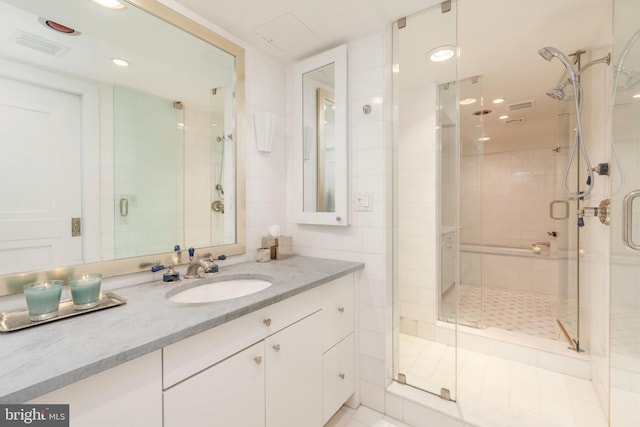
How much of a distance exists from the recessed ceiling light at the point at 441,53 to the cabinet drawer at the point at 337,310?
161cm

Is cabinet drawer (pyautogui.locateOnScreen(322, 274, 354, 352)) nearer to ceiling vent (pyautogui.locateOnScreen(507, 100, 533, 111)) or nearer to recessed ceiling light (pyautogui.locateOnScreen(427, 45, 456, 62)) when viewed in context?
recessed ceiling light (pyautogui.locateOnScreen(427, 45, 456, 62))

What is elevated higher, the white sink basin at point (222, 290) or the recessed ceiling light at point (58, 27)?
the recessed ceiling light at point (58, 27)

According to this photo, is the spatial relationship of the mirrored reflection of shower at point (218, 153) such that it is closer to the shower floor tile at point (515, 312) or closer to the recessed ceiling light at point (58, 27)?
the recessed ceiling light at point (58, 27)

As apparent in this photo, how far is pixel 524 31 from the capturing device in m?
1.73

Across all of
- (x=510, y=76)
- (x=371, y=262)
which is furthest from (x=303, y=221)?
(x=510, y=76)

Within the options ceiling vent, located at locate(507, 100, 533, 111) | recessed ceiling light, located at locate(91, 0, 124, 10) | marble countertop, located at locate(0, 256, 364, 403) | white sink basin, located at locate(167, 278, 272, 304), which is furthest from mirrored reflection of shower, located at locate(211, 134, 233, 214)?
ceiling vent, located at locate(507, 100, 533, 111)

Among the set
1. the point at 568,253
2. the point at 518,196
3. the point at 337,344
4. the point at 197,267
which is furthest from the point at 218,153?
the point at 518,196

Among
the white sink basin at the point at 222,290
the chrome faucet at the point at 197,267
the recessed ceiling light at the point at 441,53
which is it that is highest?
the recessed ceiling light at the point at 441,53

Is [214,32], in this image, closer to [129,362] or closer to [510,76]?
[129,362]

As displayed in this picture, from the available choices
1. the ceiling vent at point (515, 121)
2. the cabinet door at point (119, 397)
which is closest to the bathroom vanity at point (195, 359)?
the cabinet door at point (119, 397)

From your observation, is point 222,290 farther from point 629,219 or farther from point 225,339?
point 629,219

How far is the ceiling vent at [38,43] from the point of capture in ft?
3.21

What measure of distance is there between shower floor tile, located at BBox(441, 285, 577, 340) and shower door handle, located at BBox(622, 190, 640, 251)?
1.31 meters

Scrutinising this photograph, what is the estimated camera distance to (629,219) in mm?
1143
